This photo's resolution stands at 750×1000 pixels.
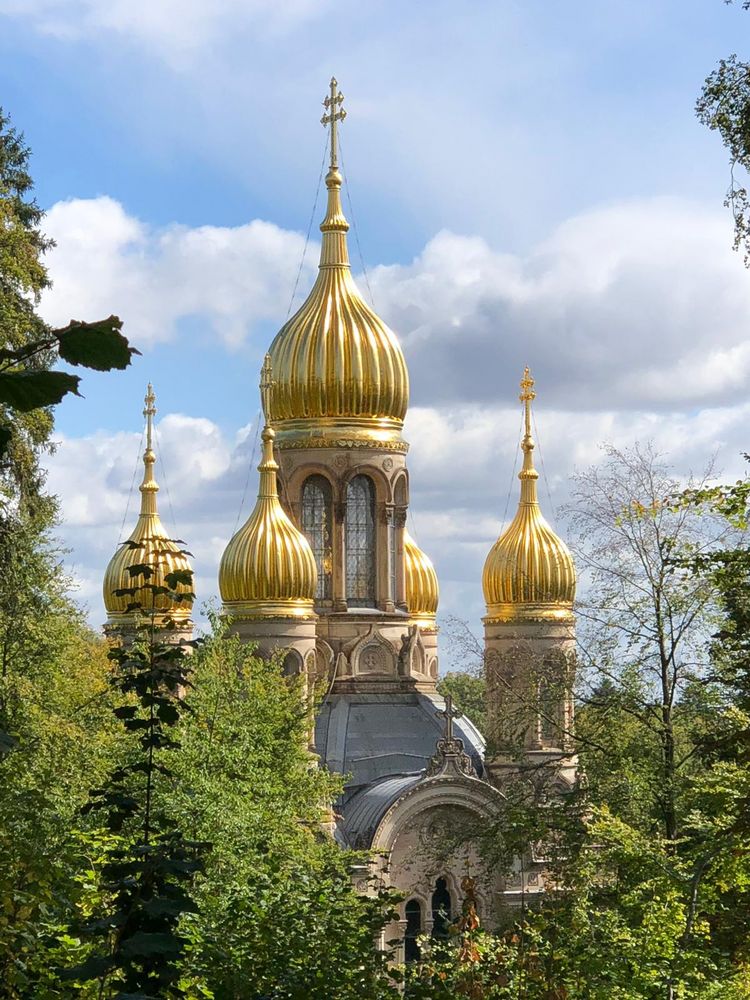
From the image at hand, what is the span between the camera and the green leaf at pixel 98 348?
5504mm

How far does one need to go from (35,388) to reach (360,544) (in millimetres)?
39553

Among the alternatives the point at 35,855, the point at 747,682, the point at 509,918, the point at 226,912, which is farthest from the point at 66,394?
the point at 509,918

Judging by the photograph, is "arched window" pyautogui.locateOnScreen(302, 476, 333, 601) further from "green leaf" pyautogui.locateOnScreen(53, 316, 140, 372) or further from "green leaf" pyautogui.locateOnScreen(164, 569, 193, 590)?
"green leaf" pyautogui.locateOnScreen(53, 316, 140, 372)

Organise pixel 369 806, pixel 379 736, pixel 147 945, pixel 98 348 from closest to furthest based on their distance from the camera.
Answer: pixel 98 348, pixel 147 945, pixel 369 806, pixel 379 736

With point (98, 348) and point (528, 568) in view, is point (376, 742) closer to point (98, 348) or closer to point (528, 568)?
point (528, 568)

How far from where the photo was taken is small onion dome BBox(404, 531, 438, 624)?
49469mm


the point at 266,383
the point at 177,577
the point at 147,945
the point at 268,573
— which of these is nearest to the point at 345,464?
the point at 266,383

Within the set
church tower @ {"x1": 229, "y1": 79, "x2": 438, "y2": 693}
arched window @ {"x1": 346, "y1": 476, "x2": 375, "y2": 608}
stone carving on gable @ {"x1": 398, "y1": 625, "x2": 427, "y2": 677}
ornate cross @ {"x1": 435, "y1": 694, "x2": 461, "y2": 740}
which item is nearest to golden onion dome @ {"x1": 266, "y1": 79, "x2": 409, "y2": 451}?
church tower @ {"x1": 229, "y1": 79, "x2": 438, "y2": 693}

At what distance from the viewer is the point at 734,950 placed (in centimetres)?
1678

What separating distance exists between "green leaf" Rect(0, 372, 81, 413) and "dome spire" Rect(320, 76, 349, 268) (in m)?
40.9

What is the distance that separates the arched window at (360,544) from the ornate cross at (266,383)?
9.28 feet

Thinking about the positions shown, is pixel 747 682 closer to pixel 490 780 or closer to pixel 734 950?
pixel 734 950

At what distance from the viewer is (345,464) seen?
44.5m

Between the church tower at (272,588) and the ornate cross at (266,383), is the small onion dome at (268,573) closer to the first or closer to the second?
the church tower at (272,588)
